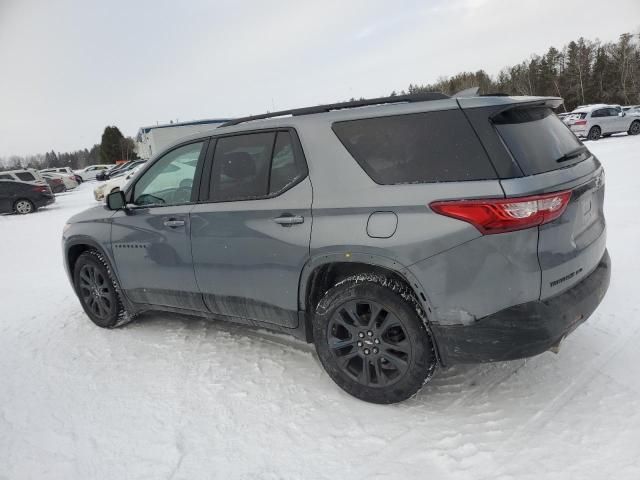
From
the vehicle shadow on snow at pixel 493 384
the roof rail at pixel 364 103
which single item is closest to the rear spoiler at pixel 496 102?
the roof rail at pixel 364 103

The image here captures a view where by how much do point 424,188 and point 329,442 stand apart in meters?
1.48

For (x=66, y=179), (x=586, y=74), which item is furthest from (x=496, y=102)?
(x=586, y=74)

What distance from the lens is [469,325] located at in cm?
243

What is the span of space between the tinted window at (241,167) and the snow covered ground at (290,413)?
4.23 ft

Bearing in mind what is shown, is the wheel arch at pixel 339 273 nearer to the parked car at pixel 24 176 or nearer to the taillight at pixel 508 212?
the taillight at pixel 508 212

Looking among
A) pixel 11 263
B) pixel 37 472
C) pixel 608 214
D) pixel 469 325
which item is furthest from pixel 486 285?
pixel 11 263

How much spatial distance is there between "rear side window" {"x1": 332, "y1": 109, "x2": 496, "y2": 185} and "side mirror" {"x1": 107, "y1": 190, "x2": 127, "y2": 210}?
2.24m

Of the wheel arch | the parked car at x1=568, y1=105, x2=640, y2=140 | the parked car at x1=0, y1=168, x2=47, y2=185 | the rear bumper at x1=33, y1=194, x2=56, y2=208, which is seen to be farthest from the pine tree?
the wheel arch

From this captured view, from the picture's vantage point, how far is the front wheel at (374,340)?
2.61 m

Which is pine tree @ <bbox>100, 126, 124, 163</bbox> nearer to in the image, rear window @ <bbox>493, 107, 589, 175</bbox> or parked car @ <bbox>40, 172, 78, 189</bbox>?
parked car @ <bbox>40, 172, 78, 189</bbox>

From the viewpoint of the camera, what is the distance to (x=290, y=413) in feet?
9.29

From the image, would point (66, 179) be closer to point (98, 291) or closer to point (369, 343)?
point (98, 291)

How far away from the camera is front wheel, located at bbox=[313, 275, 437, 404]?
2609 mm

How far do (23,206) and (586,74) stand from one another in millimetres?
63844
